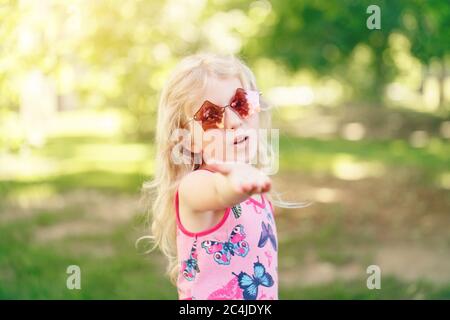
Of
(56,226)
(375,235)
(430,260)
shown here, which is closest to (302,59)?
(375,235)

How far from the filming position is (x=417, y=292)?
4414 millimetres

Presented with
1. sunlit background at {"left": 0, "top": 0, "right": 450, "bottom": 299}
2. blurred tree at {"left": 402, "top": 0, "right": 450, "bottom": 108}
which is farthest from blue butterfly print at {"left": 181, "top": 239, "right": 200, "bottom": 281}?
blurred tree at {"left": 402, "top": 0, "right": 450, "bottom": 108}

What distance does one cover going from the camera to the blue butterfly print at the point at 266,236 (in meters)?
2.00

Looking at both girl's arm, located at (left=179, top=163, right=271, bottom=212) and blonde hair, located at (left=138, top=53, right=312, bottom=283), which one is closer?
girl's arm, located at (left=179, top=163, right=271, bottom=212)

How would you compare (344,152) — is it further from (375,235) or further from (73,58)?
(73,58)

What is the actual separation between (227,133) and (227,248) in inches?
13.3

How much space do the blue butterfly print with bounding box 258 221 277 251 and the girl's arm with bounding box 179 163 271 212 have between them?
240 mm

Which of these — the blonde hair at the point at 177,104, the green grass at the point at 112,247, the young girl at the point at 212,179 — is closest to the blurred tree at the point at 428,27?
the green grass at the point at 112,247

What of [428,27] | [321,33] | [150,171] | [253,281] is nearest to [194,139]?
[253,281]

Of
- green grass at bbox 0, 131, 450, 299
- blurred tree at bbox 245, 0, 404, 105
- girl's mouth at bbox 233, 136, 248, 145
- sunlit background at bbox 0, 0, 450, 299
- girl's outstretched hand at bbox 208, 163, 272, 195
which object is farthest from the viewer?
blurred tree at bbox 245, 0, 404, 105

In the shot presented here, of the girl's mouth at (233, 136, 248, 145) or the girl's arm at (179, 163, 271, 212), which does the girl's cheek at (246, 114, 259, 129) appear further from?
the girl's arm at (179, 163, 271, 212)

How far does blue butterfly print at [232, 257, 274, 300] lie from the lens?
196cm

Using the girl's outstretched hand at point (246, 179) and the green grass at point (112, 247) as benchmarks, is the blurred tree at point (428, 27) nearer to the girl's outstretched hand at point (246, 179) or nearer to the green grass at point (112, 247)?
the green grass at point (112, 247)

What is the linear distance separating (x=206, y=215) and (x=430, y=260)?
4.03m
